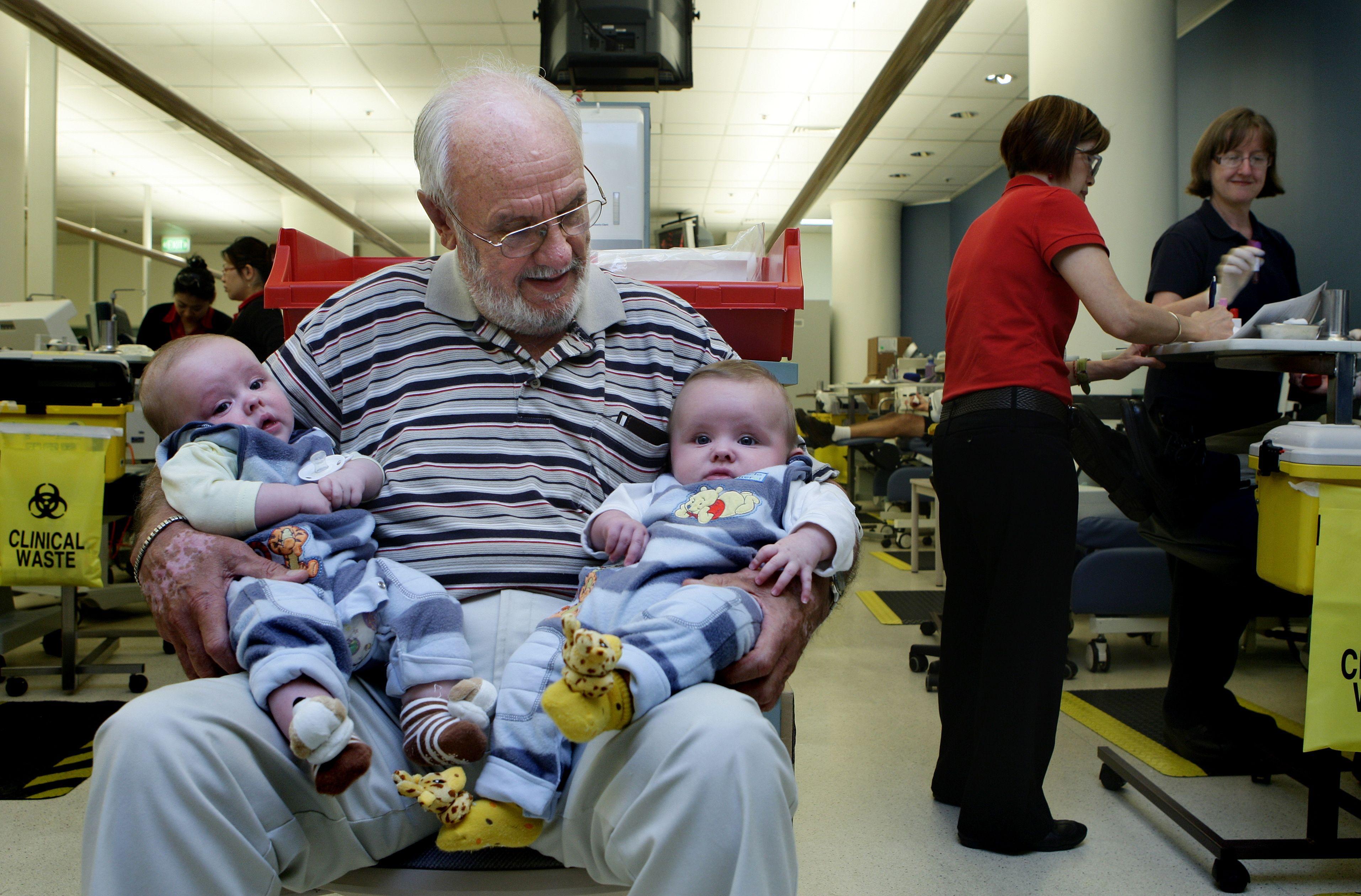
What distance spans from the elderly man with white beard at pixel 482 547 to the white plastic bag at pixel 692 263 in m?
0.31

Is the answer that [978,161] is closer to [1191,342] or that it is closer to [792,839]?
[1191,342]

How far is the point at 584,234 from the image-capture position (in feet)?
4.39

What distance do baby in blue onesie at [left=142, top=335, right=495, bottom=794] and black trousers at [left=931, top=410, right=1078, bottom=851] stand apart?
1212 millimetres

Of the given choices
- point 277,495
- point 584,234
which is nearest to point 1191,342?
point 584,234

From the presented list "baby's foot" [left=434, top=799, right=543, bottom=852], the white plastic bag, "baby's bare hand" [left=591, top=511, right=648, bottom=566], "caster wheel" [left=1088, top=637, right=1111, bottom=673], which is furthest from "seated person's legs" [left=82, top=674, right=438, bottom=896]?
"caster wheel" [left=1088, top=637, right=1111, bottom=673]

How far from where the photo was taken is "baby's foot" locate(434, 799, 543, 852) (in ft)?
2.92

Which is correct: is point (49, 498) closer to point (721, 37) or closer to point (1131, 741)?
point (1131, 741)

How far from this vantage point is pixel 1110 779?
2291 millimetres

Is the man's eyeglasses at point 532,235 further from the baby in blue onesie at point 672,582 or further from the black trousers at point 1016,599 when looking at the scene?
the black trousers at point 1016,599

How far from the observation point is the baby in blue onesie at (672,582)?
86 centimetres

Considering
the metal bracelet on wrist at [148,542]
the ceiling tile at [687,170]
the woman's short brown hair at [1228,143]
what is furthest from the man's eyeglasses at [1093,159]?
the ceiling tile at [687,170]

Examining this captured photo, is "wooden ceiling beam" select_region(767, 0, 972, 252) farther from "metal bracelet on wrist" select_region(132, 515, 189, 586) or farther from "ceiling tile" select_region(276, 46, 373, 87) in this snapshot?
"ceiling tile" select_region(276, 46, 373, 87)

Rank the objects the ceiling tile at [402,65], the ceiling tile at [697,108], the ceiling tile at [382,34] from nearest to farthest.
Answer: the ceiling tile at [382,34], the ceiling tile at [402,65], the ceiling tile at [697,108]

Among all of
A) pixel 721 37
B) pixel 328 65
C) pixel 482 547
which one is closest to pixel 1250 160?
pixel 482 547
